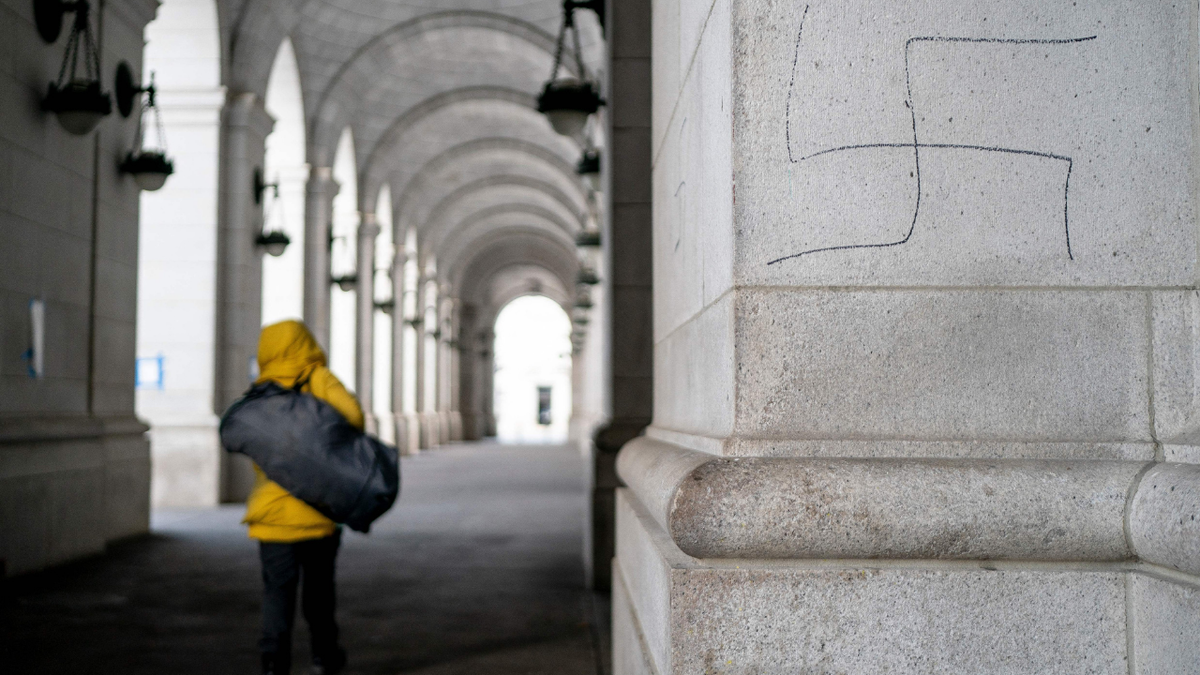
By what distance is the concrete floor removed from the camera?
5117 mm

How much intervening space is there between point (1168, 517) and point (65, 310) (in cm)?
892

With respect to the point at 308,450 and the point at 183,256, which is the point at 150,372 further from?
the point at 308,450

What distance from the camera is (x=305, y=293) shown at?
17.8 metres

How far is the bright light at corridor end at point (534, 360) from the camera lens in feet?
227

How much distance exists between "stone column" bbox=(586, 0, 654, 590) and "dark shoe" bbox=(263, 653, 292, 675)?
308 centimetres

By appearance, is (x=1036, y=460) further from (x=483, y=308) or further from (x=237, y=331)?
(x=483, y=308)

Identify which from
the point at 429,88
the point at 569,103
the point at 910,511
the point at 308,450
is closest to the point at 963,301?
the point at 910,511

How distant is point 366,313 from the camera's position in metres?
22.8

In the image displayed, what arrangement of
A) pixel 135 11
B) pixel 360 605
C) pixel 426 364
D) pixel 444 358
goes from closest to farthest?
pixel 360 605 → pixel 135 11 → pixel 426 364 → pixel 444 358

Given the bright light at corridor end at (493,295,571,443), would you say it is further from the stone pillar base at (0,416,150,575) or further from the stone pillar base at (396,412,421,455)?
the stone pillar base at (0,416,150,575)

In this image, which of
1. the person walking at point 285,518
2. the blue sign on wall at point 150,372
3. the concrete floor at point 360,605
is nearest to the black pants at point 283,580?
the person walking at point 285,518

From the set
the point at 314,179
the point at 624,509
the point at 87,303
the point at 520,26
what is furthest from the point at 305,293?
the point at 624,509

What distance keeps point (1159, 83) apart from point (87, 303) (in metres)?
9.12

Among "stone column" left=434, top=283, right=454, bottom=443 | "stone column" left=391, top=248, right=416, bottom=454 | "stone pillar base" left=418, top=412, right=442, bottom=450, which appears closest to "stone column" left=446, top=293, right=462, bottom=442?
"stone column" left=434, top=283, right=454, bottom=443
